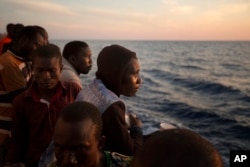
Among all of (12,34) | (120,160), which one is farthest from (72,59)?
(120,160)

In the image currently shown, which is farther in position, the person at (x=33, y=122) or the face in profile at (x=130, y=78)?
the person at (x=33, y=122)

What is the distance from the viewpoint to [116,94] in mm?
2500

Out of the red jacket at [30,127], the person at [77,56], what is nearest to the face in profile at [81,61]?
the person at [77,56]

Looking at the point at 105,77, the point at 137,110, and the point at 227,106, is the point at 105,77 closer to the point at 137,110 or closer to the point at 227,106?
the point at 137,110

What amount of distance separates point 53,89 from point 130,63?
81 centimetres

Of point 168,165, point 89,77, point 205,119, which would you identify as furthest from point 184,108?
point 168,165

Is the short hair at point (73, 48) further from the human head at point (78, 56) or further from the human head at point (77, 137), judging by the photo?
the human head at point (77, 137)

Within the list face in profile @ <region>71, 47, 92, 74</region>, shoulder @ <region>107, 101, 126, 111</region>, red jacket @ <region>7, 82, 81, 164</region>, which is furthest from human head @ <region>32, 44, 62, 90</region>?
face in profile @ <region>71, 47, 92, 74</region>

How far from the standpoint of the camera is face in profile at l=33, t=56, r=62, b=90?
2766 millimetres

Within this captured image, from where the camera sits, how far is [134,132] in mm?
2453

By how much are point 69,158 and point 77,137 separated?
5.1 inches

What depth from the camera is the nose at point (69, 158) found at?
5.86 feet

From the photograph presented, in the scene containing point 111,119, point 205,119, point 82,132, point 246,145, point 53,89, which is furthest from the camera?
point 205,119

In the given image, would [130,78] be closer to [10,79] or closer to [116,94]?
[116,94]
